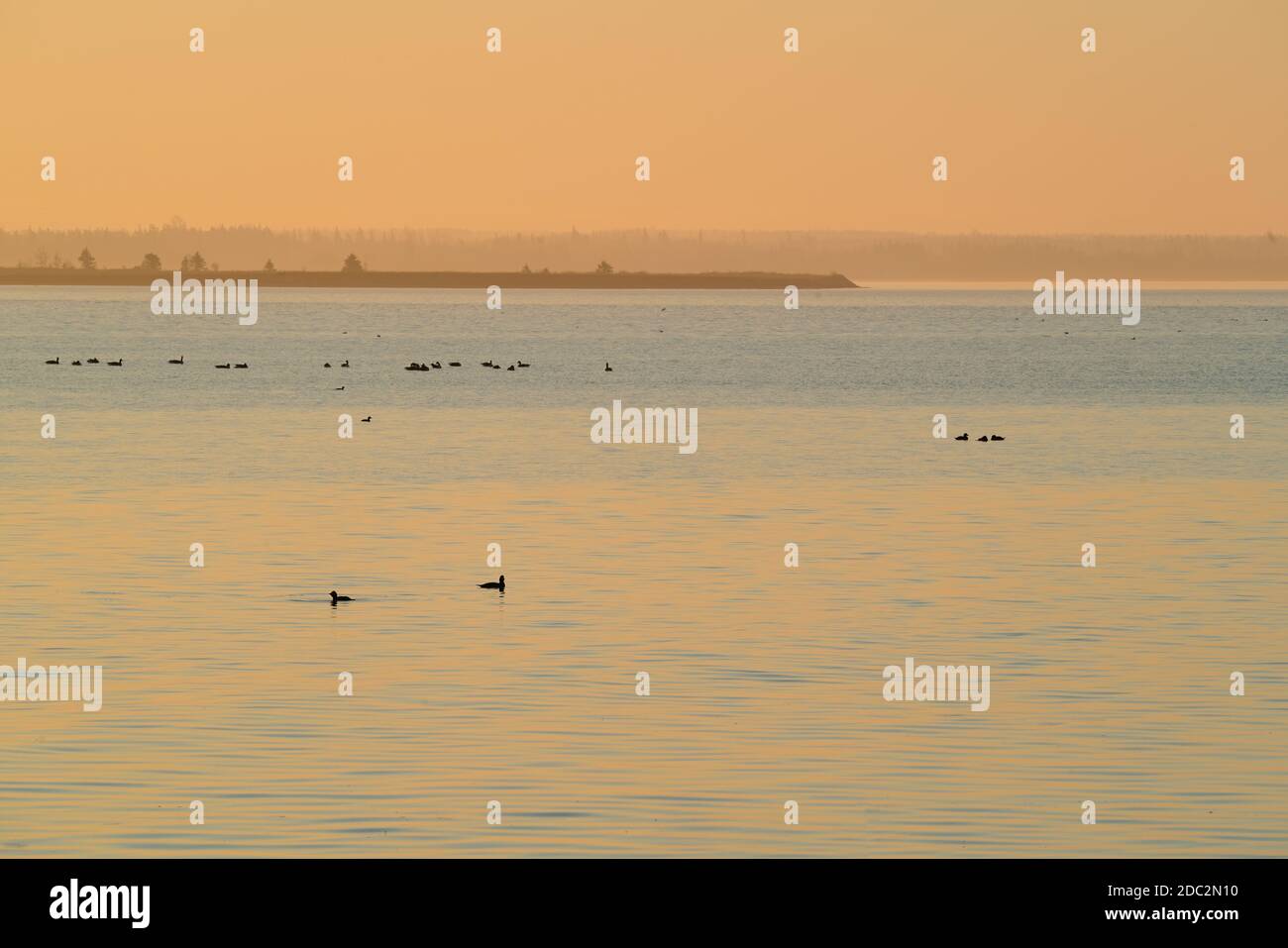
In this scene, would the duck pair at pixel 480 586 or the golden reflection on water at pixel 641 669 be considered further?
the duck pair at pixel 480 586

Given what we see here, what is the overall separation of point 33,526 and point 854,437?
37.8m

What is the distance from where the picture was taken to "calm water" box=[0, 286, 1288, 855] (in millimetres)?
19766

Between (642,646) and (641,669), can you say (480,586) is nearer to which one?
(642,646)

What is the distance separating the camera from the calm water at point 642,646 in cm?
1977

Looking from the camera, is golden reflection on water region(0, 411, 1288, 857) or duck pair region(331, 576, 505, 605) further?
duck pair region(331, 576, 505, 605)

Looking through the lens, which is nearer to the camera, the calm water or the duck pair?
the calm water

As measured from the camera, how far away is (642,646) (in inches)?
1142

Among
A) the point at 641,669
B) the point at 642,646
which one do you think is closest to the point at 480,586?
the point at 642,646

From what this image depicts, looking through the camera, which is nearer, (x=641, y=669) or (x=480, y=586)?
(x=641, y=669)

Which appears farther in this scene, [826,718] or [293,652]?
[293,652]

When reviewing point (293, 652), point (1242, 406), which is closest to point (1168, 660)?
point (293, 652)

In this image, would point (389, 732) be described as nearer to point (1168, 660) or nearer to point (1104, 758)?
point (1104, 758)

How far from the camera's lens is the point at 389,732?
2330 cm

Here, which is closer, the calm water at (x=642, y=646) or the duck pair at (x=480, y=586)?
the calm water at (x=642, y=646)
